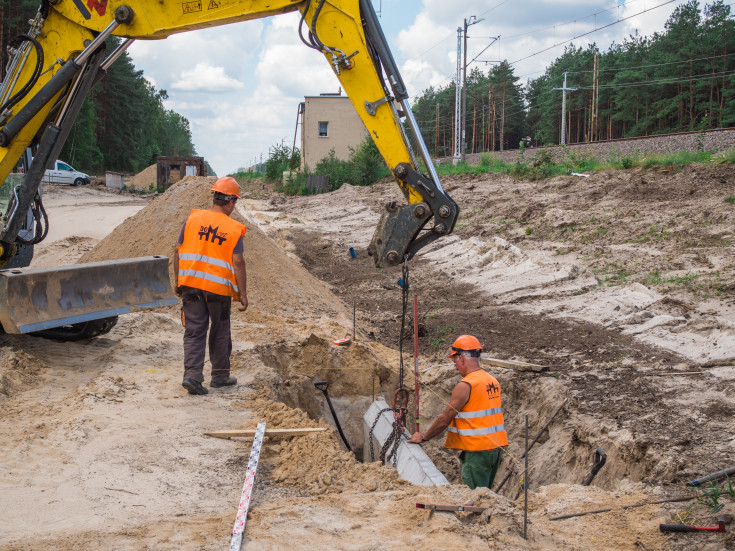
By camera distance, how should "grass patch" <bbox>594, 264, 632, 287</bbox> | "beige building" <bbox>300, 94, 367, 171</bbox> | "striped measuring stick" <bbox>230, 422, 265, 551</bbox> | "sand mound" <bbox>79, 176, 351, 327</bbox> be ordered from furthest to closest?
"beige building" <bbox>300, 94, 367, 171</bbox>, "sand mound" <bbox>79, 176, 351, 327</bbox>, "grass patch" <bbox>594, 264, 632, 287</bbox>, "striped measuring stick" <bbox>230, 422, 265, 551</bbox>

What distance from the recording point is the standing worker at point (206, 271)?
594cm

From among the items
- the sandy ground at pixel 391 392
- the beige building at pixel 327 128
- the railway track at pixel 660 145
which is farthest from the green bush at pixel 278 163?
the sandy ground at pixel 391 392

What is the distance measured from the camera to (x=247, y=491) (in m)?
4.07

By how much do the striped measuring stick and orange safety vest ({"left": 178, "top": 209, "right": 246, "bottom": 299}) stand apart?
59.1 inches

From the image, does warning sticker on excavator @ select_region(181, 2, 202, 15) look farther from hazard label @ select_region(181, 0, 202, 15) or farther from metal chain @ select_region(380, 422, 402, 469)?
metal chain @ select_region(380, 422, 402, 469)

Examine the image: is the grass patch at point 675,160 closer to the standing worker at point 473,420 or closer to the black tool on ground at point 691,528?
the standing worker at point 473,420

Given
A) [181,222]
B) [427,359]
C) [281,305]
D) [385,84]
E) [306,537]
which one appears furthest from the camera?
[181,222]

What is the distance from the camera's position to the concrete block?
5.16 meters

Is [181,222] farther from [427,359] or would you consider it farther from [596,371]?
[596,371]

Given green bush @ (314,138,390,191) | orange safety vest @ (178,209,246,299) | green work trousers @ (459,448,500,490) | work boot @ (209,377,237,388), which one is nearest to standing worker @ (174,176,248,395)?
orange safety vest @ (178,209,246,299)

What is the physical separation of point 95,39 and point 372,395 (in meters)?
5.07

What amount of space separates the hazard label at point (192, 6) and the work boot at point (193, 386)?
339 centimetres

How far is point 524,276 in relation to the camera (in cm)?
1233

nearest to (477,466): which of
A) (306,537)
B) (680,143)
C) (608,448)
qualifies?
(608,448)
